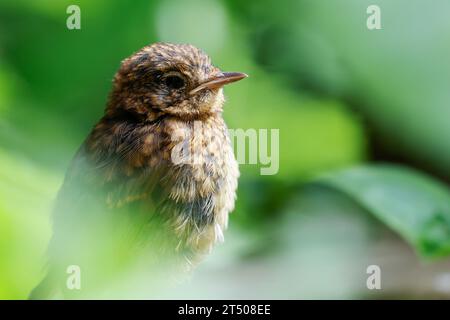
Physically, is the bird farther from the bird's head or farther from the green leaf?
the green leaf

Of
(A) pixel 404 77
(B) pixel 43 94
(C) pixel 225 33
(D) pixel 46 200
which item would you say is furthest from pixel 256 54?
(D) pixel 46 200

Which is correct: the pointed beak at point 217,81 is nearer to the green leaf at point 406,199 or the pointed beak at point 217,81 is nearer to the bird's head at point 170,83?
the bird's head at point 170,83

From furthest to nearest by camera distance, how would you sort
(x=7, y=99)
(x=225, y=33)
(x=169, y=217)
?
(x=225, y=33)
(x=7, y=99)
(x=169, y=217)

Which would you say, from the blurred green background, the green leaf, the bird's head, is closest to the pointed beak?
the bird's head

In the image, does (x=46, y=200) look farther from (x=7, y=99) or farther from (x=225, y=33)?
(x=225, y=33)

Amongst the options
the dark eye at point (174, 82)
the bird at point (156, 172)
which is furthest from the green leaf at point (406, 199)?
the dark eye at point (174, 82)

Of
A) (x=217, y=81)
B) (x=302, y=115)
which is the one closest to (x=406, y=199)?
(x=302, y=115)

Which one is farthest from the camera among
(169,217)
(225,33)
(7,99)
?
(225,33)
